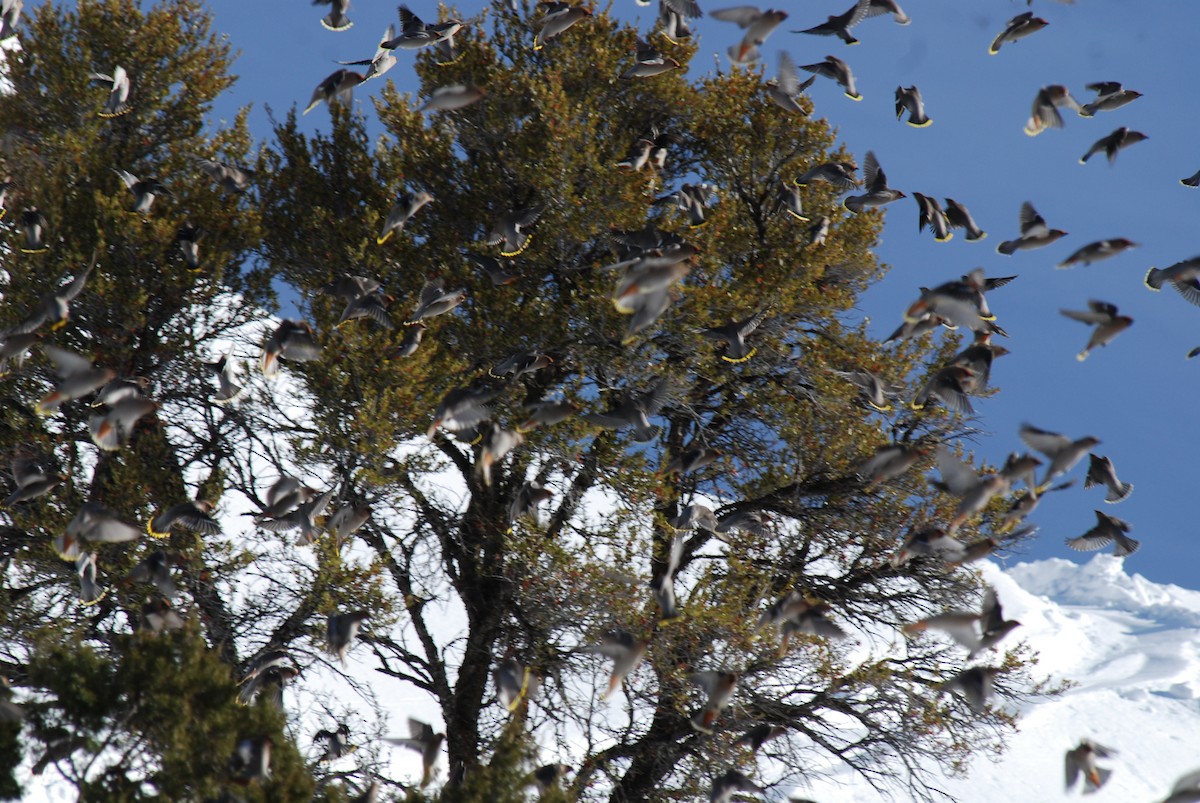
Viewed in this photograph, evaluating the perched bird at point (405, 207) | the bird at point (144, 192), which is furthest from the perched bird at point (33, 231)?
the perched bird at point (405, 207)

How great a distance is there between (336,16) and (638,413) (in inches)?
277

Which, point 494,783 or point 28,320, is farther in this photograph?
point 28,320

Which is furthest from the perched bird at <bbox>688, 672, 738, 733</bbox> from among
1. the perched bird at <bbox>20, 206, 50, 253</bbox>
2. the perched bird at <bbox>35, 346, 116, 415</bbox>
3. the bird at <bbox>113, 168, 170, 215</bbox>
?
the perched bird at <bbox>20, 206, 50, 253</bbox>

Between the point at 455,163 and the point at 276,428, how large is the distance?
16.3ft

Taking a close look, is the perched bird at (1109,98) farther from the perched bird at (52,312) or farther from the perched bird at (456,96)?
the perched bird at (52,312)

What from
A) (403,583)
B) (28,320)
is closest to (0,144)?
(28,320)

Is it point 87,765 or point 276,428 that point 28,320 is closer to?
point 276,428

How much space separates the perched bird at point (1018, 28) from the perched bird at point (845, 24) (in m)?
1.64

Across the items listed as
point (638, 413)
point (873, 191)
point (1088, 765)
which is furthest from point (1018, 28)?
point (1088, 765)

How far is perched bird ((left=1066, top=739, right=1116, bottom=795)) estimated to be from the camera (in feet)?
30.5

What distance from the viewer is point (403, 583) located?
1566 centimetres

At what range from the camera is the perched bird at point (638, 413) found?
1274 centimetres

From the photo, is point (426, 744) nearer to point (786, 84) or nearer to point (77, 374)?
point (77, 374)

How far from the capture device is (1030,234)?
1229cm
